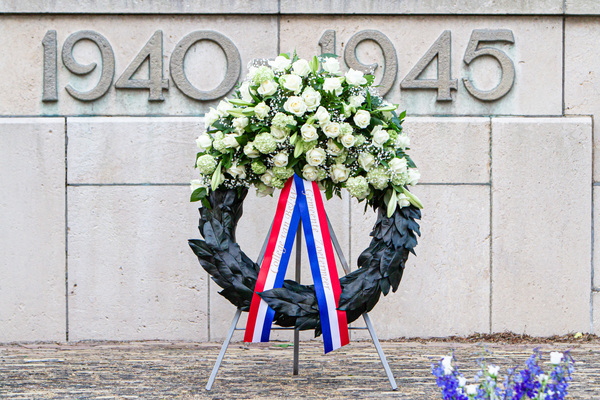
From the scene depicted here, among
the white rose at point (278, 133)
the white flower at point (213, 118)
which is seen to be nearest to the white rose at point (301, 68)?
the white rose at point (278, 133)

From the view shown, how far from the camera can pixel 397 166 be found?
3.85 metres

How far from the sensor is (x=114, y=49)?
5793 millimetres

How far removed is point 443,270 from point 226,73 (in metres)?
2.69

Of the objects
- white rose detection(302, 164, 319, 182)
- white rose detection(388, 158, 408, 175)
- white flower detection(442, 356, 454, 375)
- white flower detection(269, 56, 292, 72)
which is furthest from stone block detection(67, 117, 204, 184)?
white flower detection(442, 356, 454, 375)

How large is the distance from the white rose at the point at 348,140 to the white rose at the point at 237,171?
0.64 metres

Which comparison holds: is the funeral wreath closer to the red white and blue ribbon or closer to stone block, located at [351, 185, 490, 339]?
the red white and blue ribbon

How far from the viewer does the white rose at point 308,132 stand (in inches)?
146

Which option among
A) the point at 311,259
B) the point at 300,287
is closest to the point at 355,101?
the point at 311,259

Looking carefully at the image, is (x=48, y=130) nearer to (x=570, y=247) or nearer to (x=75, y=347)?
(x=75, y=347)

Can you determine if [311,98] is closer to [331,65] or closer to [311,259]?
[331,65]

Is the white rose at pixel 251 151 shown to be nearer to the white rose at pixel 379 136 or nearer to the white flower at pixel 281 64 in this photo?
the white flower at pixel 281 64

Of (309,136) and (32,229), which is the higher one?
(309,136)

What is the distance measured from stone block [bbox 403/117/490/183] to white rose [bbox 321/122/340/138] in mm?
2215

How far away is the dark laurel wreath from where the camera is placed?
12.9ft
